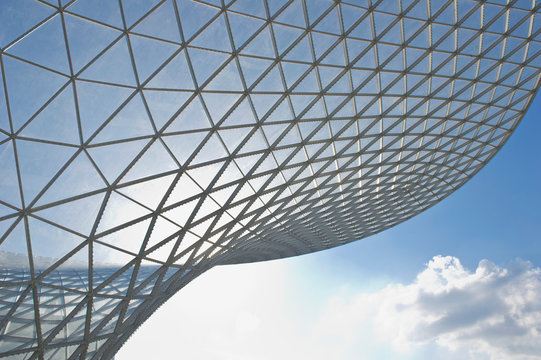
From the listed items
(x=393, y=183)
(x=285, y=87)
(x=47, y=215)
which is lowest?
(x=47, y=215)

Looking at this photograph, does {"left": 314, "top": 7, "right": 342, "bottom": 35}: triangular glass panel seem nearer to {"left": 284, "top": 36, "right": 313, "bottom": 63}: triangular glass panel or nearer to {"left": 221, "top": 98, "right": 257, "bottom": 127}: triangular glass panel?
{"left": 284, "top": 36, "right": 313, "bottom": 63}: triangular glass panel

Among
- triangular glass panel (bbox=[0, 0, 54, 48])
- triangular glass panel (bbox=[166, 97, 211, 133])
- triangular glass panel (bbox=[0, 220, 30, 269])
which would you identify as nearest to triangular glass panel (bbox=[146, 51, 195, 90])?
triangular glass panel (bbox=[166, 97, 211, 133])

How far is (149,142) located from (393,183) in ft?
107

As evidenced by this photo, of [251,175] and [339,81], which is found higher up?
[339,81]

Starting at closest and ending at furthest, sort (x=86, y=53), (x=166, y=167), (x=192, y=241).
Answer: (x=86, y=53), (x=166, y=167), (x=192, y=241)

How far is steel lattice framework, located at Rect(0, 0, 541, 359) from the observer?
1435 centimetres

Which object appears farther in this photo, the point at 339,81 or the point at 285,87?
the point at 339,81

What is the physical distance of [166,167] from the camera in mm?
20188

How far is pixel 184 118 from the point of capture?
61.6 feet

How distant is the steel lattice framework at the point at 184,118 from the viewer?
565 inches

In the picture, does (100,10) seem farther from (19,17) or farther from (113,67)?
(19,17)

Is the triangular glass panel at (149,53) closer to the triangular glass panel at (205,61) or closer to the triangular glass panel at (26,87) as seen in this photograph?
the triangular glass panel at (205,61)

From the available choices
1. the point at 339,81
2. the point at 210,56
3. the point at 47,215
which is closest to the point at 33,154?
the point at 47,215

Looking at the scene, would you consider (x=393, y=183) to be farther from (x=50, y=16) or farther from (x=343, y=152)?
(x=50, y=16)
